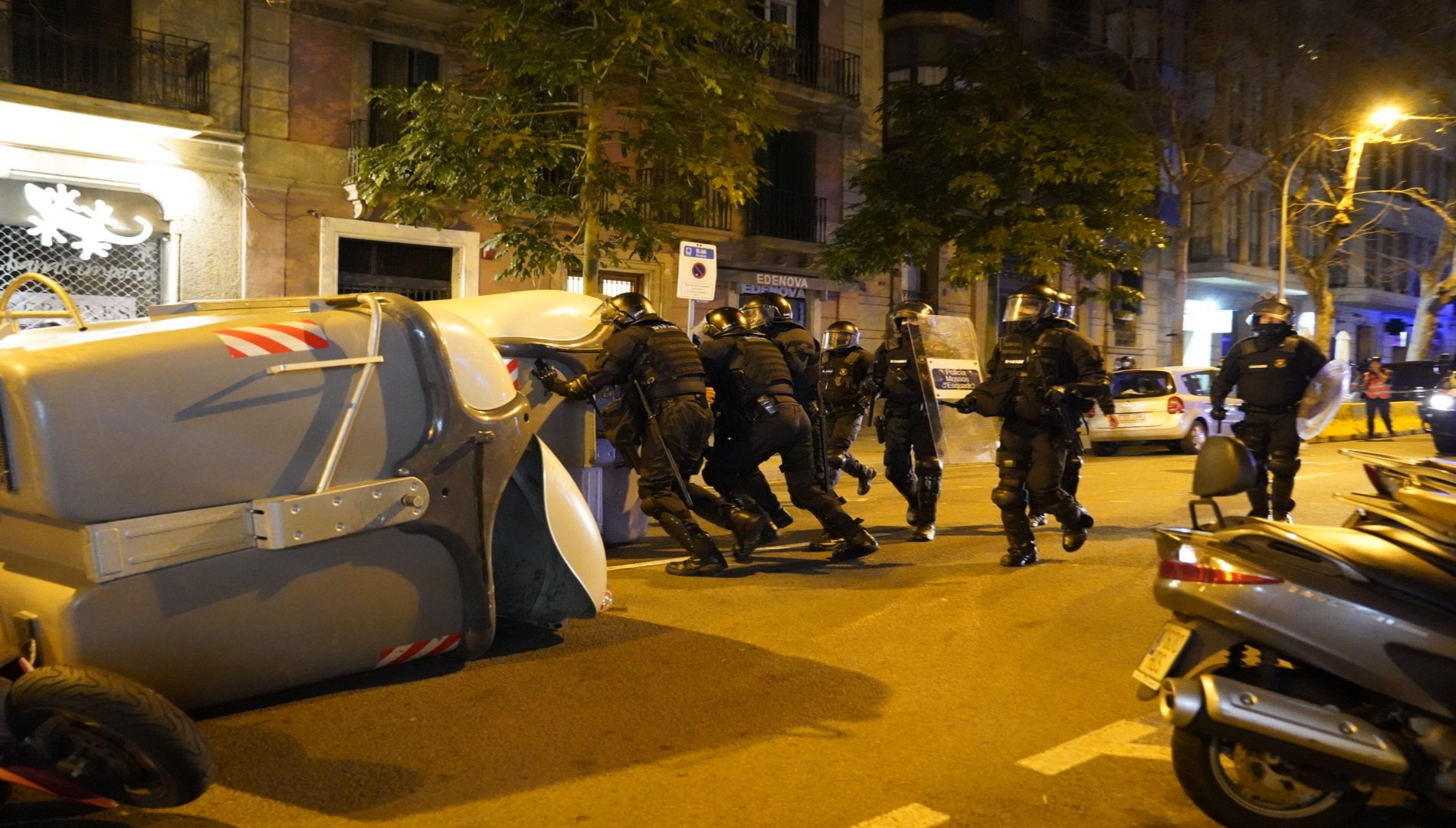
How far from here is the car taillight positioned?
3109 millimetres

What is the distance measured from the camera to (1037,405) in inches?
275

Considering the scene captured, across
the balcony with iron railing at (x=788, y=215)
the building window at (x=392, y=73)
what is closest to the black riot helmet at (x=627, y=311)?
the building window at (x=392, y=73)

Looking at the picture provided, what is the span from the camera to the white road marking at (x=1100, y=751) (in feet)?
12.3

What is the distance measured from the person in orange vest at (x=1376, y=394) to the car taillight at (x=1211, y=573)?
21.7 metres

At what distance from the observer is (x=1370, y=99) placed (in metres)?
24.4

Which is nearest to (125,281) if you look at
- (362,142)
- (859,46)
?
(362,142)

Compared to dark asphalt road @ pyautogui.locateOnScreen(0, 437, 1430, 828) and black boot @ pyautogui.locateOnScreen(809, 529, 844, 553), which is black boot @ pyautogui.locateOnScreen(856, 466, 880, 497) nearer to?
black boot @ pyautogui.locateOnScreen(809, 529, 844, 553)

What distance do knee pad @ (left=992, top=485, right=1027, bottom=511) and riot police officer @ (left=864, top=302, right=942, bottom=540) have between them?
115cm

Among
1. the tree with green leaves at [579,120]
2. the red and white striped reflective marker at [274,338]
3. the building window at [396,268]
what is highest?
the tree with green leaves at [579,120]

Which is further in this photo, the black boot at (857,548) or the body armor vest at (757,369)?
the black boot at (857,548)

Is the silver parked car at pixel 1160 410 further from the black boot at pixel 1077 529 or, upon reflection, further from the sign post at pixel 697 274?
the black boot at pixel 1077 529

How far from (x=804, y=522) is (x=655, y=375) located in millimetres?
3089

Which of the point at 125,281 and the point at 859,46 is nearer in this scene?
the point at 125,281

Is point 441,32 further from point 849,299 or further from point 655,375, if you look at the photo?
point 655,375
